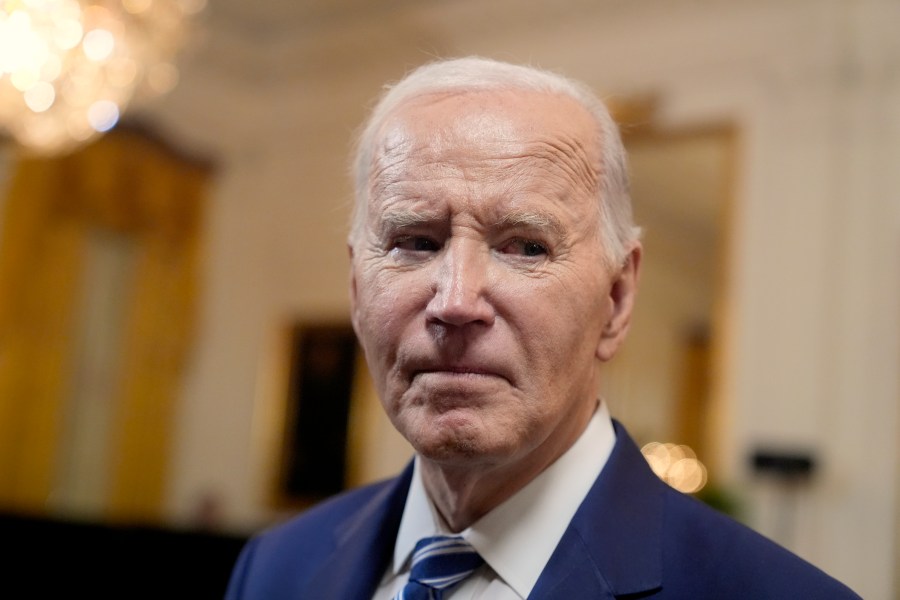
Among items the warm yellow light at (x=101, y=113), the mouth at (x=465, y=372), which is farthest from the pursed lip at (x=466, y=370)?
the warm yellow light at (x=101, y=113)

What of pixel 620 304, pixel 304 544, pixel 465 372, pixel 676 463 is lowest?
pixel 676 463

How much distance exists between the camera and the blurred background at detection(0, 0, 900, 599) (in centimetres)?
447

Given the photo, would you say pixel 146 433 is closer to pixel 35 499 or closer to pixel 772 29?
pixel 35 499

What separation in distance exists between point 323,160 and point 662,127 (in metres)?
2.80

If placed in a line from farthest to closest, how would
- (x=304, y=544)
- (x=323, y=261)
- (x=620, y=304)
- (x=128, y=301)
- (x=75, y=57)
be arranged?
(x=323, y=261)
(x=128, y=301)
(x=75, y=57)
(x=304, y=544)
(x=620, y=304)

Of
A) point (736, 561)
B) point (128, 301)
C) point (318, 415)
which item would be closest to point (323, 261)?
point (318, 415)

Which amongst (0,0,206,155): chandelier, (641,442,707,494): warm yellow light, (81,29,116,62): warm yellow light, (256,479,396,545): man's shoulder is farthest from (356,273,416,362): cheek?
(641,442,707,494): warm yellow light

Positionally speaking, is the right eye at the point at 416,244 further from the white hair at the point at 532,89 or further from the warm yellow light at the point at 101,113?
the warm yellow light at the point at 101,113

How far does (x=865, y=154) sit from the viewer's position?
4.84 meters

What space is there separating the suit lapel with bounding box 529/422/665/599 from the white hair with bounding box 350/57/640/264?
0.37 meters

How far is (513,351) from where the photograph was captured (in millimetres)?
1319

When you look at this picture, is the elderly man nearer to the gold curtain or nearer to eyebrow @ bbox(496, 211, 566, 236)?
eyebrow @ bbox(496, 211, 566, 236)

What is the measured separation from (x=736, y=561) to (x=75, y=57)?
336 cm

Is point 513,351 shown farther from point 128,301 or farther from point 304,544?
point 128,301
